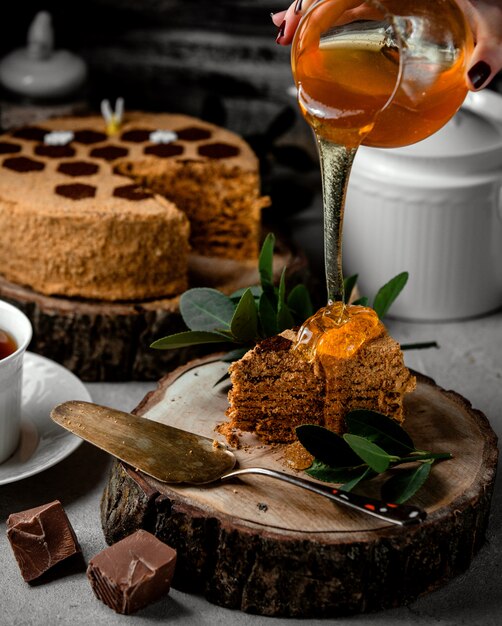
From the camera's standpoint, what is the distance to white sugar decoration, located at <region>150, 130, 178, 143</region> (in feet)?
10.7

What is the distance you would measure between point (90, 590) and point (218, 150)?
165cm

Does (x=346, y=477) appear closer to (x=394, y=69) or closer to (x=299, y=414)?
(x=299, y=414)

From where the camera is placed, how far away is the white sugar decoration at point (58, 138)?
10.6 ft

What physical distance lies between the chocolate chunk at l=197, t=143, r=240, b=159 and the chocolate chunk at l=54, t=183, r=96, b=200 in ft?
1.44

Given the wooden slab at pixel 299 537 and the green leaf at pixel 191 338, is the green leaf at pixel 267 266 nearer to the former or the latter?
the green leaf at pixel 191 338

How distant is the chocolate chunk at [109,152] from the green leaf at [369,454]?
1567 mm

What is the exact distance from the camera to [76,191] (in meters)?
2.87

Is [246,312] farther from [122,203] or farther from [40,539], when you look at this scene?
[122,203]

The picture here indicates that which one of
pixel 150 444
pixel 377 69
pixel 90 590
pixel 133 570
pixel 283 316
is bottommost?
pixel 90 590

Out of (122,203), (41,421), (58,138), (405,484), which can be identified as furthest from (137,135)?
(405,484)

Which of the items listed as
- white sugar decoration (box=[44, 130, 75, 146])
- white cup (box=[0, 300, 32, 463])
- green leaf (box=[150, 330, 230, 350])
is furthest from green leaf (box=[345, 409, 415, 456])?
white sugar decoration (box=[44, 130, 75, 146])

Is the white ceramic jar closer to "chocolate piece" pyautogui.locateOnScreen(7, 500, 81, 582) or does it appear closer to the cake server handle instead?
the cake server handle

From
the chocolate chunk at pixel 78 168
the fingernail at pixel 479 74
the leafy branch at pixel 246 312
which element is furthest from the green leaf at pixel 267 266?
the chocolate chunk at pixel 78 168

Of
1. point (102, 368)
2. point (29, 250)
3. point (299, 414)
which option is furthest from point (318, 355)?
point (29, 250)
